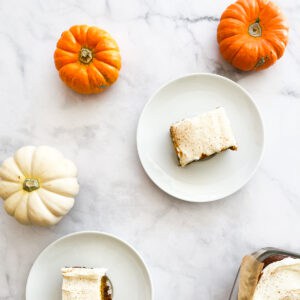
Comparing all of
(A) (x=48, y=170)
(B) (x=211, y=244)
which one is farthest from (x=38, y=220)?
(B) (x=211, y=244)

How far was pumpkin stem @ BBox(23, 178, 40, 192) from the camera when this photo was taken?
1815mm

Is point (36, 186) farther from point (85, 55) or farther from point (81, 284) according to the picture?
point (85, 55)

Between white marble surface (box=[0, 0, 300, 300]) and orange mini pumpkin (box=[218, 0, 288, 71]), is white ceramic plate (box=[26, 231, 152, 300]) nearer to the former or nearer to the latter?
white marble surface (box=[0, 0, 300, 300])

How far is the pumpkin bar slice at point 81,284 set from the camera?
182 cm

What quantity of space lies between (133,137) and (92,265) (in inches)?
22.2

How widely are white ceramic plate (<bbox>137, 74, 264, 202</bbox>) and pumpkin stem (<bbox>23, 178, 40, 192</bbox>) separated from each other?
1.44ft

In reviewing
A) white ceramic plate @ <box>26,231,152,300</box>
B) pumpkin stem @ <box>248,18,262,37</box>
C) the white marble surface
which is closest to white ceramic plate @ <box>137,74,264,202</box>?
the white marble surface

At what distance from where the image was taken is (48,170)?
183 centimetres

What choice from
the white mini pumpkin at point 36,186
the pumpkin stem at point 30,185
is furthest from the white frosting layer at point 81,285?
the pumpkin stem at point 30,185

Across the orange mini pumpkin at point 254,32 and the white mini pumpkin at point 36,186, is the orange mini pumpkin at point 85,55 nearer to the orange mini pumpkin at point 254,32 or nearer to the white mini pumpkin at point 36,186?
the white mini pumpkin at point 36,186

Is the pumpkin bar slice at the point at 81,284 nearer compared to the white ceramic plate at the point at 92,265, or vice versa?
the pumpkin bar slice at the point at 81,284

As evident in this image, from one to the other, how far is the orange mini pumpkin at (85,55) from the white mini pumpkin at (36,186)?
333mm

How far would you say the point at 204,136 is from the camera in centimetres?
188

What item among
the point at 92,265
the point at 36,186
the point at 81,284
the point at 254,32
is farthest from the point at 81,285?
the point at 254,32
